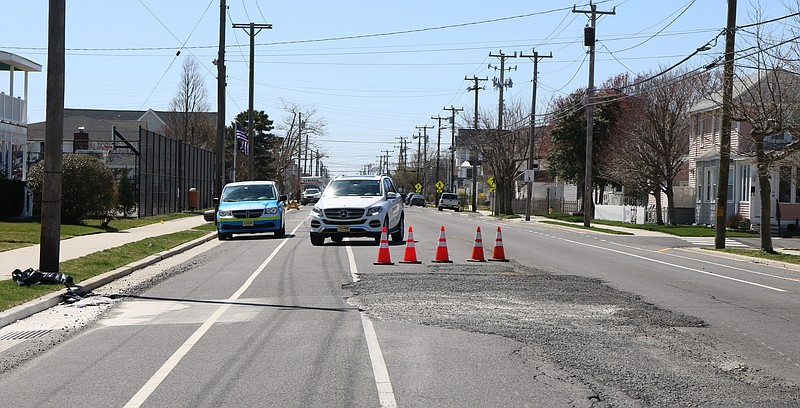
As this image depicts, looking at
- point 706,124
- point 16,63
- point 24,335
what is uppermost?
point 16,63

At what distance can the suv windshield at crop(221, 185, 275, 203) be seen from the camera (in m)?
30.6

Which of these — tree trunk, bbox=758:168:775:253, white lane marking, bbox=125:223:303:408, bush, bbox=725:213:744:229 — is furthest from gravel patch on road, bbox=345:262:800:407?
bush, bbox=725:213:744:229

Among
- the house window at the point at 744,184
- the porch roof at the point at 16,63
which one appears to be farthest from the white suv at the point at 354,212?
the house window at the point at 744,184

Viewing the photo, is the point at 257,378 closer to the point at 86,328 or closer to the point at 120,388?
the point at 120,388

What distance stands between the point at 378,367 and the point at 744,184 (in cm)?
4254

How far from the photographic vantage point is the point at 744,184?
4741 cm

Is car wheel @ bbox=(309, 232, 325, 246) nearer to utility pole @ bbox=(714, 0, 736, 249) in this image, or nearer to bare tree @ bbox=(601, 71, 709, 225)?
utility pole @ bbox=(714, 0, 736, 249)

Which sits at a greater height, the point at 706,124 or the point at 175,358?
the point at 706,124

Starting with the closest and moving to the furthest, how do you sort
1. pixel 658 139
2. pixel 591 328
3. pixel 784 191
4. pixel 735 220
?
pixel 591 328, pixel 784 191, pixel 735 220, pixel 658 139

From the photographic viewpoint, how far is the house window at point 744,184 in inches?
1847

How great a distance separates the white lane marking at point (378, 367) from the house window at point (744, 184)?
38.9 metres

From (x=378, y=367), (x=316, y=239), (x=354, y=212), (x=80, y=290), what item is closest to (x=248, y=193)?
(x=316, y=239)

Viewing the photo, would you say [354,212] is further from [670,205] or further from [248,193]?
[670,205]

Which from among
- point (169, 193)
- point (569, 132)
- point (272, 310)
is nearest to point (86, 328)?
point (272, 310)
